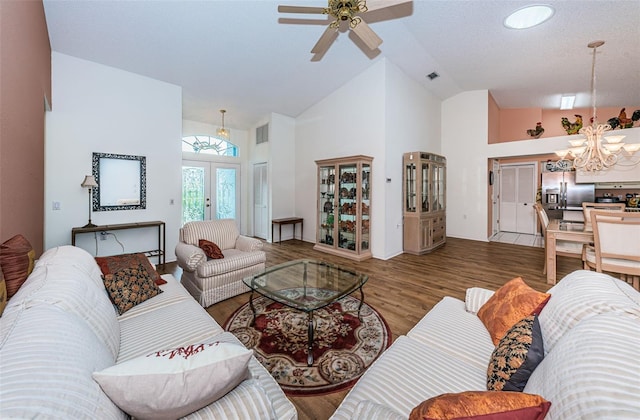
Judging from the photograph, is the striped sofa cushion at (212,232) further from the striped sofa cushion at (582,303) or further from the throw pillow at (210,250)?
the striped sofa cushion at (582,303)

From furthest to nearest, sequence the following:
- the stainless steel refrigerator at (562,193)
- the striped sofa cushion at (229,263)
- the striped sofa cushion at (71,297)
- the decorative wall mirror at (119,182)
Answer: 1. the stainless steel refrigerator at (562,193)
2. the decorative wall mirror at (119,182)
3. the striped sofa cushion at (229,263)
4. the striped sofa cushion at (71,297)

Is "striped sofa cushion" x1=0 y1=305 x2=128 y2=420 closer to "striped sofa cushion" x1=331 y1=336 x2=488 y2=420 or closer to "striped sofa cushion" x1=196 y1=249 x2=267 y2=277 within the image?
"striped sofa cushion" x1=331 y1=336 x2=488 y2=420

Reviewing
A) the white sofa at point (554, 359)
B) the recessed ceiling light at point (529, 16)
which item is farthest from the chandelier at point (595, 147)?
the white sofa at point (554, 359)

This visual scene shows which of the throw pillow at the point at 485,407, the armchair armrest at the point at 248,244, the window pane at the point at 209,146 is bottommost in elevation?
the throw pillow at the point at 485,407

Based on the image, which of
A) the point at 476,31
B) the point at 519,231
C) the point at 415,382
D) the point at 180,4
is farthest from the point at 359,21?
the point at 519,231

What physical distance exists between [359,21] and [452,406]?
3.08 meters

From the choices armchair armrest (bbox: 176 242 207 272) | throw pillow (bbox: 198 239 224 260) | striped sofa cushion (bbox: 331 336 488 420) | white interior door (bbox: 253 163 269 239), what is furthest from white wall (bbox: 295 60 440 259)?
striped sofa cushion (bbox: 331 336 488 420)

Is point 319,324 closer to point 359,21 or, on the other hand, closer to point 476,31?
point 359,21

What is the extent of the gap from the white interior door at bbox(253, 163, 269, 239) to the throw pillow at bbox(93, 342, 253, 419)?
5.67 metres

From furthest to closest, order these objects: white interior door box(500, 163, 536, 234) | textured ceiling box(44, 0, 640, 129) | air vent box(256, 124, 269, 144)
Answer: white interior door box(500, 163, 536, 234)
air vent box(256, 124, 269, 144)
textured ceiling box(44, 0, 640, 129)

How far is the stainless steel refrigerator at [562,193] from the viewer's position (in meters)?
5.74

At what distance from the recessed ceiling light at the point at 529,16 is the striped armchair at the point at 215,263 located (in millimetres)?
4583

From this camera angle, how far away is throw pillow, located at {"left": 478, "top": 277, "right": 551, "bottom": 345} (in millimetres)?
1417

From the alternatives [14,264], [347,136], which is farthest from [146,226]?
[347,136]
